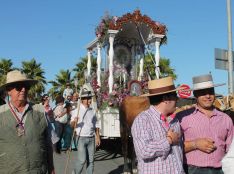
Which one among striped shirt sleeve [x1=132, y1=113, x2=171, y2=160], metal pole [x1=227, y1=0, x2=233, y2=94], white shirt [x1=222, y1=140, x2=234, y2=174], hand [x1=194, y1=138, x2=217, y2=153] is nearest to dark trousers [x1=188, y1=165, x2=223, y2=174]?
hand [x1=194, y1=138, x2=217, y2=153]

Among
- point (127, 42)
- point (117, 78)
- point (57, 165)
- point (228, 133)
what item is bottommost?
point (57, 165)

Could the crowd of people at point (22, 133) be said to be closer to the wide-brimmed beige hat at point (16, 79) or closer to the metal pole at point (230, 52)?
the wide-brimmed beige hat at point (16, 79)

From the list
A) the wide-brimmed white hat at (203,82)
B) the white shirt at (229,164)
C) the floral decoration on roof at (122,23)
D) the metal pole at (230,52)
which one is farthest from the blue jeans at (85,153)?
the floral decoration on roof at (122,23)

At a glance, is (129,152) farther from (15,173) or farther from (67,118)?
(15,173)

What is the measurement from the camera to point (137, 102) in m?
10.1

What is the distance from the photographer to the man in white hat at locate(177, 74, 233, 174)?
13.5ft

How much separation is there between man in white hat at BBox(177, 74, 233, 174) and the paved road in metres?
6.14

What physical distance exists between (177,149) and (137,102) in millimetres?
6376

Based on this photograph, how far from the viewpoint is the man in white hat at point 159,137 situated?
139 inches

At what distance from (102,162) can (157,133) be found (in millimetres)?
8434

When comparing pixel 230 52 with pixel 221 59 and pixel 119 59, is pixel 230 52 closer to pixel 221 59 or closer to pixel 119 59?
pixel 221 59

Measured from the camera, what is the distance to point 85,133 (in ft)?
26.5

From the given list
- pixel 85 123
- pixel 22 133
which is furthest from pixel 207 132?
pixel 85 123

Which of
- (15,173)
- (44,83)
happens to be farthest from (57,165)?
(44,83)
